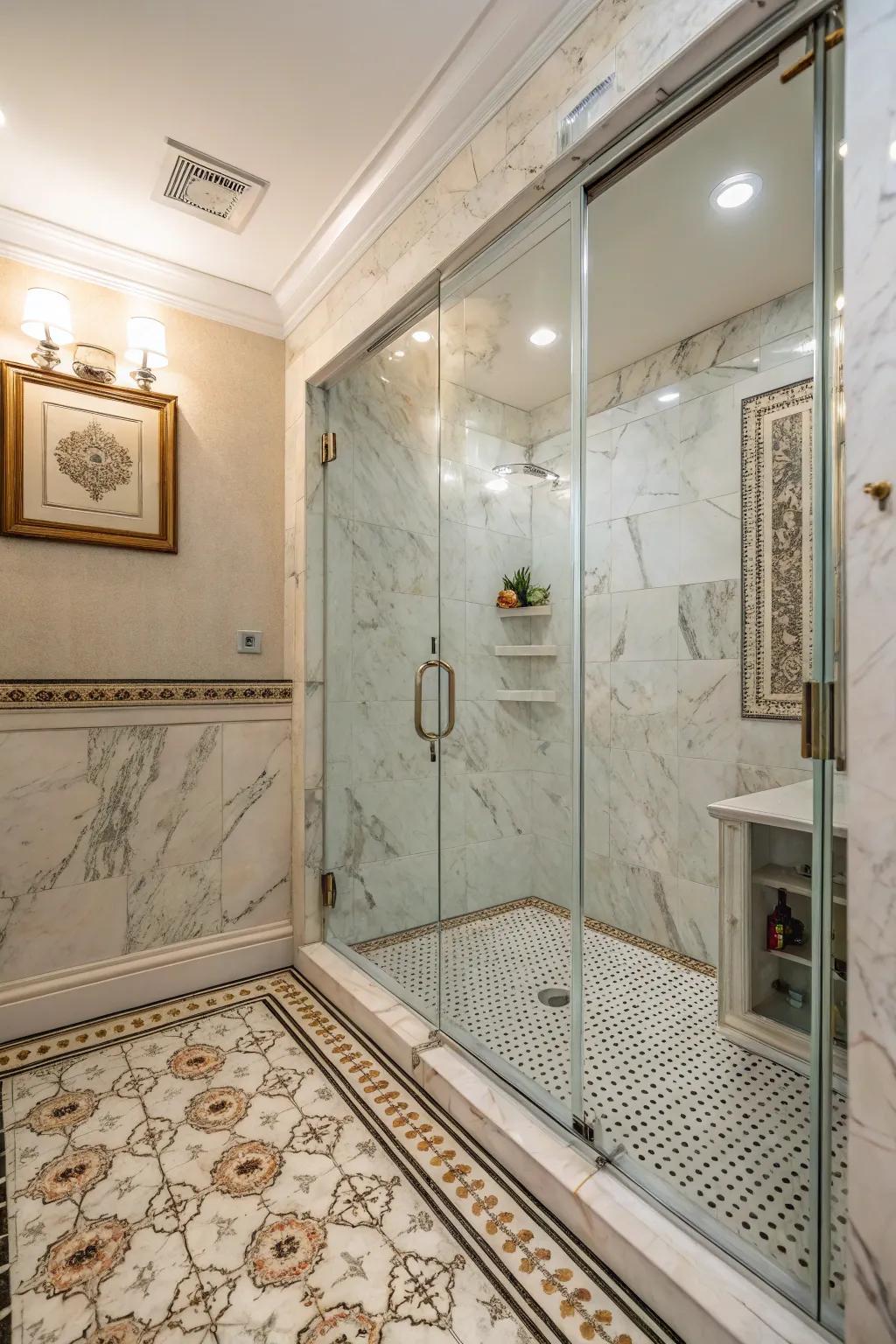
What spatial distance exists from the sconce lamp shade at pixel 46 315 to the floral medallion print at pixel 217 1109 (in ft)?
7.83

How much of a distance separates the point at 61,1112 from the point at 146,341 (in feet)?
7.96

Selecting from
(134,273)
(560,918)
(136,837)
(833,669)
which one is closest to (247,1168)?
(560,918)

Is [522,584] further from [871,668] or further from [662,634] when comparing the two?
[871,668]

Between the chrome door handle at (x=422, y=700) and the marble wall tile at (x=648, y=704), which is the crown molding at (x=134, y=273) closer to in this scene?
the chrome door handle at (x=422, y=700)

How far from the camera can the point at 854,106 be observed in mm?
935

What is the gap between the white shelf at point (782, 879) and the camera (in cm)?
133

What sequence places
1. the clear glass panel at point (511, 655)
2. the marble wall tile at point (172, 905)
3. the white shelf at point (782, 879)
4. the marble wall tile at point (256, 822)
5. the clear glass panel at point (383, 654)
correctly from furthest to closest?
the marble wall tile at point (256, 822) < the marble wall tile at point (172, 905) < the clear glass panel at point (383, 654) < the clear glass panel at point (511, 655) < the white shelf at point (782, 879)

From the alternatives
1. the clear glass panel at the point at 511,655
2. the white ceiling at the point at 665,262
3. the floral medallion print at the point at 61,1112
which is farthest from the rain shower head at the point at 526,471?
the floral medallion print at the point at 61,1112

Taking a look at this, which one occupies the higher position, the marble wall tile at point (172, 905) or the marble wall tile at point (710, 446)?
the marble wall tile at point (710, 446)

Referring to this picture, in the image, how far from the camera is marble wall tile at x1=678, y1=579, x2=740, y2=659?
175 cm

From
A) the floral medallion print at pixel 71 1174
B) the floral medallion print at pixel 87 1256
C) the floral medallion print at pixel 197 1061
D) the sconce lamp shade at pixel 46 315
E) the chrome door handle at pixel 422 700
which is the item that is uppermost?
the sconce lamp shade at pixel 46 315

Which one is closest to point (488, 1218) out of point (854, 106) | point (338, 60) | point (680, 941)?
point (680, 941)

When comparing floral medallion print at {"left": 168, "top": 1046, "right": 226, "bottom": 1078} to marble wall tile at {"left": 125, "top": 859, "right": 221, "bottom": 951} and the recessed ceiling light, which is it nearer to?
marble wall tile at {"left": 125, "top": 859, "right": 221, "bottom": 951}

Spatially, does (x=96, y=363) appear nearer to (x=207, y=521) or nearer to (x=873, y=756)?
(x=207, y=521)
